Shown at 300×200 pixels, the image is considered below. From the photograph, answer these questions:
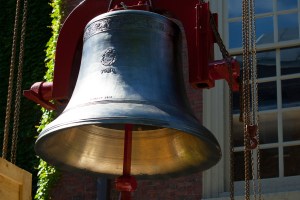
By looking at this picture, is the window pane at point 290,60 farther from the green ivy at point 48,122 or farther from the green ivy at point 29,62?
the green ivy at point 29,62

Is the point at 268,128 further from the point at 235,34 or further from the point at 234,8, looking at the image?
the point at 234,8

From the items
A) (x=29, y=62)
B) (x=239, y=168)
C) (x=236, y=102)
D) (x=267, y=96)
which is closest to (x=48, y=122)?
(x=29, y=62)

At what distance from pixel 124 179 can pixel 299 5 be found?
511 cm

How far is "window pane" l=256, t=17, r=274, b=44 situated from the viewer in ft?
33.7

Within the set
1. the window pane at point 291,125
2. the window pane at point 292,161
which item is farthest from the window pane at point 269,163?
the window pane at point 291,125

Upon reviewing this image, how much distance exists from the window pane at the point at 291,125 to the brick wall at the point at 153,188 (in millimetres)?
878

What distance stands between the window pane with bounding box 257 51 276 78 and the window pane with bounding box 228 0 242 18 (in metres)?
0.63

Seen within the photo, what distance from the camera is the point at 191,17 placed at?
596 centimetres

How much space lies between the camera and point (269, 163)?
31.1 feet

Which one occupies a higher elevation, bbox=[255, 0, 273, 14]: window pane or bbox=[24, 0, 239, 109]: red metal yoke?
bbox=[255, 0, 273, 14]: window pane

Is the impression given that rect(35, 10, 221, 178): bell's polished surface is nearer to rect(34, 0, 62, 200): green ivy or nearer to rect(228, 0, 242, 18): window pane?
rect(34, 0, 62, 200): green ivy

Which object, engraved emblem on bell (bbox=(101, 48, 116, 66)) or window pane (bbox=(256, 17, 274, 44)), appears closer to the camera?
engraved emblem on bell (bbox=(101, 48, 116, 66))

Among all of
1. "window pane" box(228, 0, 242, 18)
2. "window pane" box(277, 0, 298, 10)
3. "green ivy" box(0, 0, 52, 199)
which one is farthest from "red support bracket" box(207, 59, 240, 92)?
"green ivy" box(0, 0, 52, 199)

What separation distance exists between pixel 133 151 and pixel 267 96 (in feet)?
12.9
